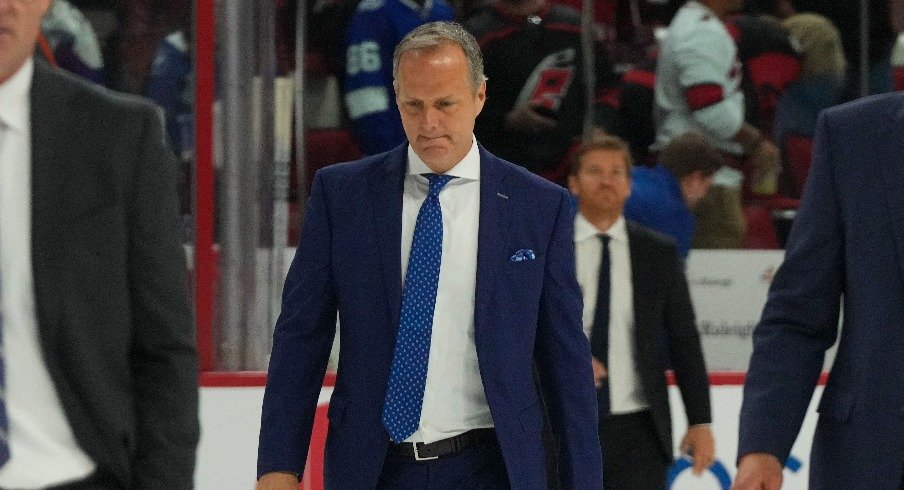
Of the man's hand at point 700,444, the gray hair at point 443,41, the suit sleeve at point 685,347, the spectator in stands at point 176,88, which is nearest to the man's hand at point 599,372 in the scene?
the suit sleeve at point 685,347

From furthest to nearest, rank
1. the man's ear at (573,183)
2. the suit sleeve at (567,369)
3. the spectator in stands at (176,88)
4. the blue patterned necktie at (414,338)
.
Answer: the spectator in stands at (176,88) < the man's ear at (573,183) < the suit sleeve at (567,369) < the blue patterned necktie at (414,338)

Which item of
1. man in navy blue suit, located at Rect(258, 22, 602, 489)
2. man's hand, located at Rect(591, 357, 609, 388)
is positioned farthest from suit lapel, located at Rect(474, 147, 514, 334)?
man's hand, located at Rect(591, 357, 609, 388)

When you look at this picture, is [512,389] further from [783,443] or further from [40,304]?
[40,304]

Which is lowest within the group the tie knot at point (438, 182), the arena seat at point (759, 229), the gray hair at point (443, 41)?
the arena seat at point (759, 229)

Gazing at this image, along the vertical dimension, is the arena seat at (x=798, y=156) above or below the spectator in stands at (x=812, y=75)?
below

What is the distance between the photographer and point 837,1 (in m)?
5.91

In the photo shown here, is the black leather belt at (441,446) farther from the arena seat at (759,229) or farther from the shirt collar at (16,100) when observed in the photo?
the arena seat at (759,229)

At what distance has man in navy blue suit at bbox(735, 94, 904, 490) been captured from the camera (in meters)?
2.82

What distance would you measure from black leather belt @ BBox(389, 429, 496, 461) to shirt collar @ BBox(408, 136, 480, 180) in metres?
0.48

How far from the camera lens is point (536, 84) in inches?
225

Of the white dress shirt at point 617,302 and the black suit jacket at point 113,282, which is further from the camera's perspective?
the white dress shirt at point 617,302

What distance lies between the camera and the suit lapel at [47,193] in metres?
2.17

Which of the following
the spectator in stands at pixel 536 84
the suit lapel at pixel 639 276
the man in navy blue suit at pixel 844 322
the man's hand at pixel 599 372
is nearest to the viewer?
the man in navy blue suit at pixel 844 322

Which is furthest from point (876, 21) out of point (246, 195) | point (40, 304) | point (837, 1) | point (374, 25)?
point (40, 304)
